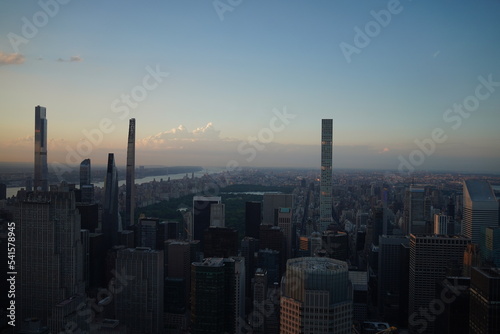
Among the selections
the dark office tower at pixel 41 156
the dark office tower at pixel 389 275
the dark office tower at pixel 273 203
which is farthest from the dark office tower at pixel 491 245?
the dark office tower at pixel 41 156

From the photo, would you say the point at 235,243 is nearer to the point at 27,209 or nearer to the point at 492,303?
the point at 27,209

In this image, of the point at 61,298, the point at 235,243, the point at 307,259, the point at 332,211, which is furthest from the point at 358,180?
the point at 307,259

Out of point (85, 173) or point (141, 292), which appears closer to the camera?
point (141, 292)

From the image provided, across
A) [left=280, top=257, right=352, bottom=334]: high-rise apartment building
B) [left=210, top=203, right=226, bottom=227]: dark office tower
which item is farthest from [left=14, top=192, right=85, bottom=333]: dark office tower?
[left=210, top=203, right=226, bottom=227]: dark office tower

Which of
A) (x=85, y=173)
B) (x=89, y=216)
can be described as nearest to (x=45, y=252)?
(x=89, y=216)

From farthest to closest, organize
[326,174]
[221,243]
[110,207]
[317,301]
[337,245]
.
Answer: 1. [326,174]
2. [110,207]
3. [337,245]
4. [221,243]
5. [317,301]

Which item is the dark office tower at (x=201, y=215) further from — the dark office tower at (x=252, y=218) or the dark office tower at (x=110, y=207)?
the dark office tower at (x=110, y=207)

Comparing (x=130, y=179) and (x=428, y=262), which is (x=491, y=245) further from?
(x=130, y=179)

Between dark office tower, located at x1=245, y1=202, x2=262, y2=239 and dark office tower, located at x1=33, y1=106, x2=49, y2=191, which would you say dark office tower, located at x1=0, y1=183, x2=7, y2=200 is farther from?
dark office tower, located at x1=245, y1=202, x2=262, y2=239
